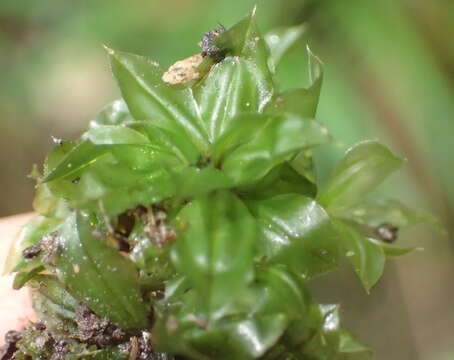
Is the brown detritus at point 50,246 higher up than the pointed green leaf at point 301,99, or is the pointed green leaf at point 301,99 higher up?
the brown detritus at point 50,246

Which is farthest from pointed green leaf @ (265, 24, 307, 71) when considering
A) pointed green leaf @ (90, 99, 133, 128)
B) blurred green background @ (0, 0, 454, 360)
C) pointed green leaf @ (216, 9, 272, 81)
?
blurred green background @ (0, 0, 454, 360)

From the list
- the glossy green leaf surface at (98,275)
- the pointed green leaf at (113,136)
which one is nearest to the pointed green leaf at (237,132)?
the pointed green leaf at (113,136)

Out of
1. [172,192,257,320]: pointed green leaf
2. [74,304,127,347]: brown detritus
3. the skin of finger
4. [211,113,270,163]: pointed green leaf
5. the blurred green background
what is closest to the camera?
[172,192,257,320]: pointed green leaf

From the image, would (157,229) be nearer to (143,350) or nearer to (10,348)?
(143,350)

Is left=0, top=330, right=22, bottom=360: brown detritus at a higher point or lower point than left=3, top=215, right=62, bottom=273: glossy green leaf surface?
lower

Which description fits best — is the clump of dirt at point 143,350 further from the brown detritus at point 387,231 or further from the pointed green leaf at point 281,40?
the pointed green leaf at point 281,40

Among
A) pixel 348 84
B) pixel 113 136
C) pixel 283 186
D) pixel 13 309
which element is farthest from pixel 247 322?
pixel 348 84

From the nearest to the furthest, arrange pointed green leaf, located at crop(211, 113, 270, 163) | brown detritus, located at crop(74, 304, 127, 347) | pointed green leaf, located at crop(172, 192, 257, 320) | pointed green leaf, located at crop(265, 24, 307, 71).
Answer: pointed green leaf, located at crop(172, 192, 257, 320), pointed green leaf, located at crop(211, 113, 270, 163), brown detritus, located at crop(74, 304, 127, 347), pointed green leaf, located at crop(265, 24, 307, 71)

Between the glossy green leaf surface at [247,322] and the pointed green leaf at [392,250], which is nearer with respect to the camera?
the glossy green leaf surface at [247,322]

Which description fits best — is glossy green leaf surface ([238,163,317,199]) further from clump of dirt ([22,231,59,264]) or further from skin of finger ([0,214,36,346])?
skin of finger ([0,214,36,346])
